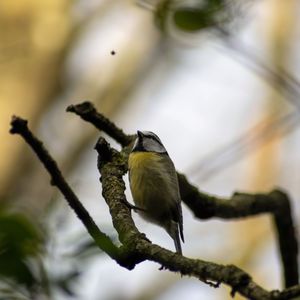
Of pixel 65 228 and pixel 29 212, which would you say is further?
pixel 65 228

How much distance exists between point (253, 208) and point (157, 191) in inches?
26.6

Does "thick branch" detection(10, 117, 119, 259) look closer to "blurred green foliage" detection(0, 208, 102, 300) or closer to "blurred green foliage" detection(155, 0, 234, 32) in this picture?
"blurred green foliage" detection(0, 208, 102, 300)

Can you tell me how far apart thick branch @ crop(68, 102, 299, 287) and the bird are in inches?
4.2

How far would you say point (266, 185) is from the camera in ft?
31.9

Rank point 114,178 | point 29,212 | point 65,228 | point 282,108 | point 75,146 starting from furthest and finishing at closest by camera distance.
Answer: point 282,108 → point 75,146 → point 114,178 → point 65,228 → point 29,212

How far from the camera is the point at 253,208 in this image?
380 centimetres

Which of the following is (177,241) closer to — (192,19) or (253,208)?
(253,208)

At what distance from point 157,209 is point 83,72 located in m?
6.64

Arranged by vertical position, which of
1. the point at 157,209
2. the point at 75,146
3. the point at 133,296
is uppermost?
the point at 75,146

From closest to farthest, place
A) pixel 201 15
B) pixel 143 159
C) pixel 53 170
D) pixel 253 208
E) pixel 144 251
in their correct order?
pixel 144 251, pixel 201 15, pixel 53 170, pixel 143 159, pixel 253 208

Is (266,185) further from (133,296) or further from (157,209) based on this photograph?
(157,209)

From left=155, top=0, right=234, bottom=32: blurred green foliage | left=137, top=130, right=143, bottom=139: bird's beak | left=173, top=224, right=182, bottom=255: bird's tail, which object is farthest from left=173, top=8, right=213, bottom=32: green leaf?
left=137, top=130, right=143, bottom=139: bird's beak

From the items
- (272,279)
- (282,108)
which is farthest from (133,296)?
(282,108)

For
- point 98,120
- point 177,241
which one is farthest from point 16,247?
point 177,241
